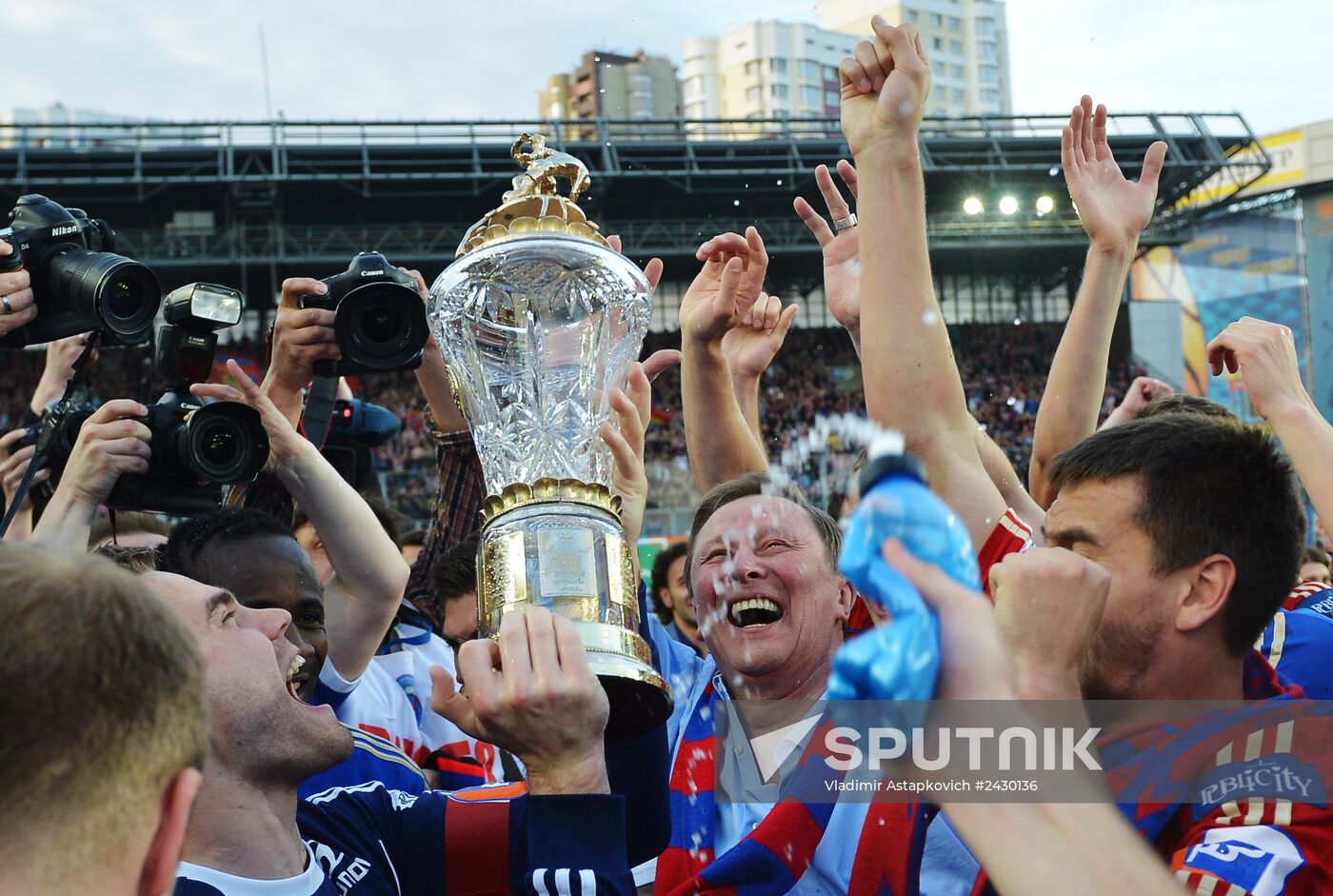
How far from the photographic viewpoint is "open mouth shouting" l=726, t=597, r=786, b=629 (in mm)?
2887

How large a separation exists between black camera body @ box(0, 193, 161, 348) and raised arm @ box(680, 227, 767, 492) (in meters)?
1.34

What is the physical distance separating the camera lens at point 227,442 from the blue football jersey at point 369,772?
710 mm

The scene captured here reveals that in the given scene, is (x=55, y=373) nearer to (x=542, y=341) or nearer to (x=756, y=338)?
(x=756, y=338)

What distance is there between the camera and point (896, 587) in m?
1.37

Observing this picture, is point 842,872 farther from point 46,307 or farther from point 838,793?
point 46,307

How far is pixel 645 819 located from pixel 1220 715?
959 mm

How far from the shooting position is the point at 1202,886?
1.64 metres

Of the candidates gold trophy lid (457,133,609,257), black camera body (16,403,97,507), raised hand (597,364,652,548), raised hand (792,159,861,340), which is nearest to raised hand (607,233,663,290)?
gold trophy lid (457,133,609,257)

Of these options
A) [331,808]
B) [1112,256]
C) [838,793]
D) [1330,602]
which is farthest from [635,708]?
[1330,602]

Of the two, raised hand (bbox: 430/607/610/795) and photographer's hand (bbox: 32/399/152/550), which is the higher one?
photographer's hand (bbox: 32/399/152/550)

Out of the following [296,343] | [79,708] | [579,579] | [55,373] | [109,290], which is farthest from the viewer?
[55,373]

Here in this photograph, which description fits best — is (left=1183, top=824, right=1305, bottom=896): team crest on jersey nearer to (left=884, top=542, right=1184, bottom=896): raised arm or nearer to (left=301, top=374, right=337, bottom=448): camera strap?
(left=884, top=542, right=1184, bottom=896): raised arm

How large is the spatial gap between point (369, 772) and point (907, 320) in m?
1.72

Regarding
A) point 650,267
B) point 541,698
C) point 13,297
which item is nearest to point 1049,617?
point 541,698
